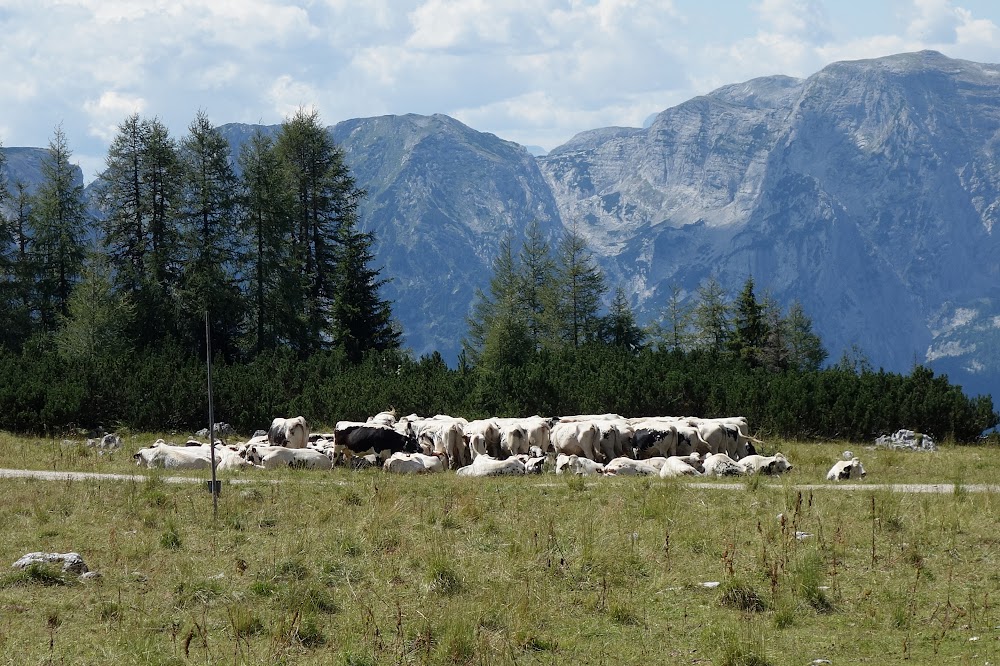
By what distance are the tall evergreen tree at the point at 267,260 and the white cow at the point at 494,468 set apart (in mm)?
30757

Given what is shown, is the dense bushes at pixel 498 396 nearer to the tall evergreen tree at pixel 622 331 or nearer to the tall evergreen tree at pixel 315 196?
the tall evergreen tree at pixel 315 196

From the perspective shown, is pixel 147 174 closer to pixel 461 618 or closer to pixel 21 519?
pixel 21 519

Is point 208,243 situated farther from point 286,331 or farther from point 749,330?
point 749,330

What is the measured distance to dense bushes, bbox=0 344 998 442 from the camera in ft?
98.6

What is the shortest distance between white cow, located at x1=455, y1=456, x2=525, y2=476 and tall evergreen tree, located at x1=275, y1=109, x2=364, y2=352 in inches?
1399

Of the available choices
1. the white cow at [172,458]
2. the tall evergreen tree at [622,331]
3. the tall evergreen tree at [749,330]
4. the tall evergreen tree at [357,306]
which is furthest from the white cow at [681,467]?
the tall evergreen tree at [622,331]

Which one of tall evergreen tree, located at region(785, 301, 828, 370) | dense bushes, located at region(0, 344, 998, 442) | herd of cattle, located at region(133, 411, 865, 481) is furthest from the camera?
tall evergreen tree, located at region(785, 301, 828, 370)

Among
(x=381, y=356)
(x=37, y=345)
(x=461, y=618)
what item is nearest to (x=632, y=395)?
(x=381, y=356)

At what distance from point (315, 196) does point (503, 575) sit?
48.3 m

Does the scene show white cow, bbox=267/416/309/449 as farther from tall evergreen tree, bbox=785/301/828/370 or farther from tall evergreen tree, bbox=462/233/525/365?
tall evergreen tree, bbox=785/301/828/370

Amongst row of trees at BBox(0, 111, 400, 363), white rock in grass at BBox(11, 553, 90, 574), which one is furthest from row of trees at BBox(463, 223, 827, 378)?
white rock in grass at BBox(11, 553, 90, 574)

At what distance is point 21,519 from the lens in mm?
16219

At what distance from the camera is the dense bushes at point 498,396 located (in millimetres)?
30047

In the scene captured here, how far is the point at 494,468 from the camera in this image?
22156mm
